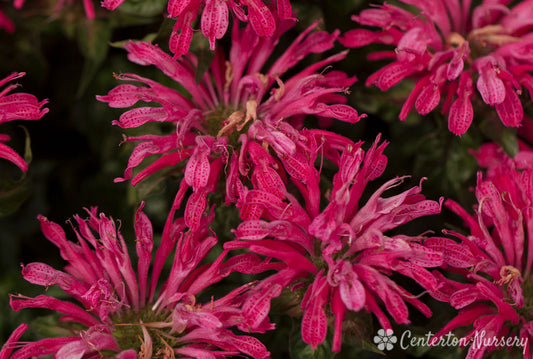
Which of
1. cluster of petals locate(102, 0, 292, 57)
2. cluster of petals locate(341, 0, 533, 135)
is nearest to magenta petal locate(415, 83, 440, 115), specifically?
cluster of petals locate(341, 0, 533, 135)

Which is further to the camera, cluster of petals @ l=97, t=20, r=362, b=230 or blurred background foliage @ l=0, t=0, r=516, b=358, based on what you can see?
blurred background foliage @ l=0, t=0, r=516, b=358

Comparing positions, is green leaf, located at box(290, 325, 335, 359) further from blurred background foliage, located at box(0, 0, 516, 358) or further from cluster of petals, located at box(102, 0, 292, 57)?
cluster of petals, located at box(102, 0, 292, 57)

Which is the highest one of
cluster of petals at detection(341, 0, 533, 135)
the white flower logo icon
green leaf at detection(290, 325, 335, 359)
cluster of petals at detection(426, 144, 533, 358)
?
cluster of petals at detection(341, 0, 533, 135)

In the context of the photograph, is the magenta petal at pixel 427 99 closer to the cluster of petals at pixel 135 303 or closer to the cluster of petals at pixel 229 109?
the cluster of petals at pixel 229 109

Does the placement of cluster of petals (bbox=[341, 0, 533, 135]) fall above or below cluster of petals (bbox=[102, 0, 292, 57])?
below

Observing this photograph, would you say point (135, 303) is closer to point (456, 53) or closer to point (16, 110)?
point (16, 110)

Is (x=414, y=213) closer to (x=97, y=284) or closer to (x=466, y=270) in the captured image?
(x=466, y=270)

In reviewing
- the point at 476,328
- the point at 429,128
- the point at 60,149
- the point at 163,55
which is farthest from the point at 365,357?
the point at 60,149
